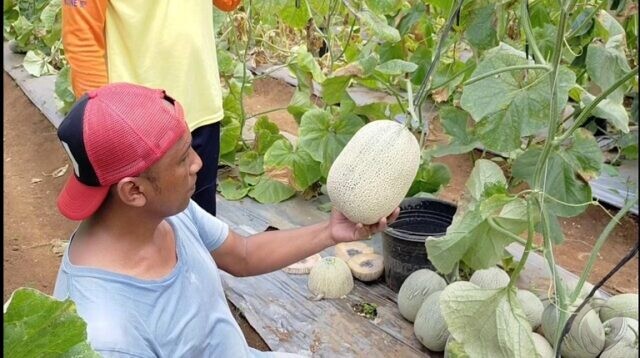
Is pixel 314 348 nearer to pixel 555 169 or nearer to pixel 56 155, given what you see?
pixel 555 169

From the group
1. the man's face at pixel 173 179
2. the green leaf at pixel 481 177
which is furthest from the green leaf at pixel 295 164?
the man's face at pixel 173 179

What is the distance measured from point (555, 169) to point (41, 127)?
15.2 feet

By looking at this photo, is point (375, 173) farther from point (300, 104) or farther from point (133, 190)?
point (300, 104)

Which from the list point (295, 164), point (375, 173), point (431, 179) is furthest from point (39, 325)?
point (295, 164)

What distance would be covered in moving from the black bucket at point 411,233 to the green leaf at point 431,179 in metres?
0.25

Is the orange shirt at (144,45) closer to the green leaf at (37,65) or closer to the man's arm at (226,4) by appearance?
the man's arm at (226,4)

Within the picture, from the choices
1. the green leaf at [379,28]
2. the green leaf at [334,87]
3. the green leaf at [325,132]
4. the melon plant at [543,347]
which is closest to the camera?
the melon plant at [543,347]

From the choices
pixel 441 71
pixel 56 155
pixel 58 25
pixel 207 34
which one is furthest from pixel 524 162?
pixel 56 155

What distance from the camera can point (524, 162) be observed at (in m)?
2.55

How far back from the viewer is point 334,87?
131 inches

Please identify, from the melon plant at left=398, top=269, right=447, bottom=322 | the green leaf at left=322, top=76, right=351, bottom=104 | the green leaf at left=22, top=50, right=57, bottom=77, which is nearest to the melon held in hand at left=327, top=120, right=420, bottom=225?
the melon plant at left=398, top=269, right=447, bottom=322

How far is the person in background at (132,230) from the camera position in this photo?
55.6 inches

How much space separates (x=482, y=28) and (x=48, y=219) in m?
3.01

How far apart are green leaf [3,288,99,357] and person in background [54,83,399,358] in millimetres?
514
